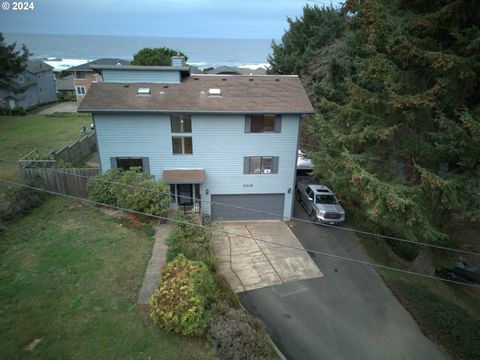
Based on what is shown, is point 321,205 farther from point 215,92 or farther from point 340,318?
point 215,92

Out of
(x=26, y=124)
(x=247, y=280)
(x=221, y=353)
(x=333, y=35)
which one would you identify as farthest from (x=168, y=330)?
(x=26, y=124)

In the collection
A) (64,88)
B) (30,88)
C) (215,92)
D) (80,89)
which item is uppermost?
(215,92)

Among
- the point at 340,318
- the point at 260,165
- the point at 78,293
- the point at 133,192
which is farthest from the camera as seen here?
the point at 260,165

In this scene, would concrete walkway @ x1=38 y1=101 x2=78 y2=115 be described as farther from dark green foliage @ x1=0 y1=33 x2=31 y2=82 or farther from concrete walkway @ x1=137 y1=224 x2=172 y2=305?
concrete walkway @ x1=137 y1=224 x2=172 y2=305

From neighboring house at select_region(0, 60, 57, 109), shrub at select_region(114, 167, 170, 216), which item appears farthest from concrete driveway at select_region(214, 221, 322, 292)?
neighboring house at select_region(0, 60, 57, 109)

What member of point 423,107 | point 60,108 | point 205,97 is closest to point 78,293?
point 205,97

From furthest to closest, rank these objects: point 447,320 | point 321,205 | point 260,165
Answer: point 321,205 < point 260,165 < point 447,320

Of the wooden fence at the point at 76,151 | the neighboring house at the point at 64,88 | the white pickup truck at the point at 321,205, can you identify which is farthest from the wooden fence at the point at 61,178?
the neighboring house at the point at 64,88
